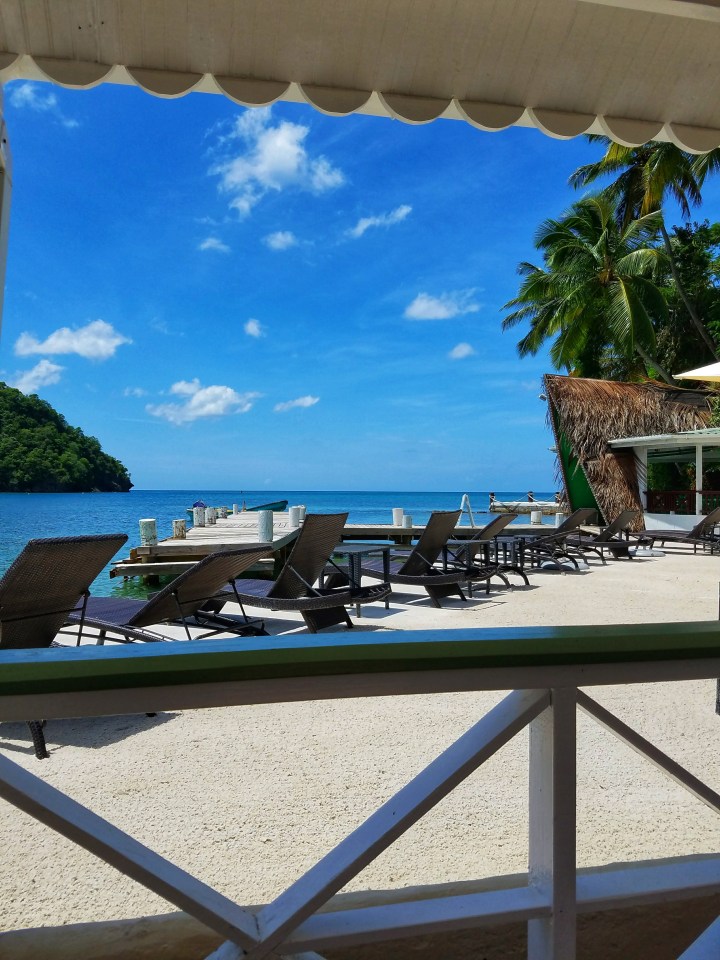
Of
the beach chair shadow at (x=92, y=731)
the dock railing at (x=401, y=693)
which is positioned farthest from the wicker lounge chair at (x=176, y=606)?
the dock railing at (x=401, y=693)

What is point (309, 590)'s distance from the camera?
17.4 ft

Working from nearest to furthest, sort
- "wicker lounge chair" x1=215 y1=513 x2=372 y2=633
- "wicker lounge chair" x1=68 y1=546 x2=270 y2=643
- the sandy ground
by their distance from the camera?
1. the sandy ground
2. "wicker lounge chair" x1=68 y1=546 x2=270 y2=643
3. "wicker lounge chair" x1=215 y1=513 x2=372 y2=633

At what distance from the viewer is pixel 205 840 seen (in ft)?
7.50

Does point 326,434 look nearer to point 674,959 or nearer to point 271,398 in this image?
point 271,398

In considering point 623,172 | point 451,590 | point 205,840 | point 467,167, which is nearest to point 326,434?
point 467,167

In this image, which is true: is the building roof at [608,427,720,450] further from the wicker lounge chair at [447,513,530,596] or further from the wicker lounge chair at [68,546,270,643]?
the wicker lounge chair at [68,546,270,643]

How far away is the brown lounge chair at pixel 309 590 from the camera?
5113 mm

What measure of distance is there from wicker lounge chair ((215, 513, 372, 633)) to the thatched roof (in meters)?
12.5

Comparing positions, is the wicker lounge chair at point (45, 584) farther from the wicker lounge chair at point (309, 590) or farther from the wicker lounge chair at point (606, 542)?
the wicker lounge chair at point (606, 542)

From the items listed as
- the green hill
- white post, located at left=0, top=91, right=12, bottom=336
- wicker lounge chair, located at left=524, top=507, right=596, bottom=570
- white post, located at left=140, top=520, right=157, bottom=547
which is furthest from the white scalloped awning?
the green hill

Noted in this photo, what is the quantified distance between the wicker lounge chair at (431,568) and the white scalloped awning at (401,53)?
4.49m

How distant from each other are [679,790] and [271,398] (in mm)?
72487

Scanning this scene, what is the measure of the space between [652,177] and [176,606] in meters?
20.4

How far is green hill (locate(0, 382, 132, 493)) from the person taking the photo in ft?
153
